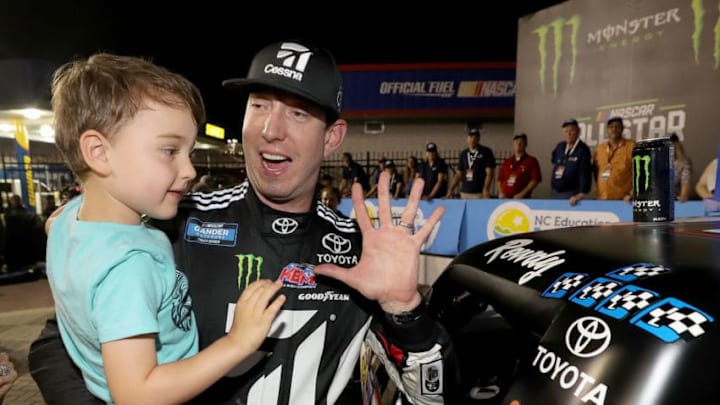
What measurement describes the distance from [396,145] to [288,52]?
17.9 m

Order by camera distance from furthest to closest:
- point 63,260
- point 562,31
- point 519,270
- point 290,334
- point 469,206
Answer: point 562,31 → point 469,206 → point 290,334 → point 519,270 → point 63,260

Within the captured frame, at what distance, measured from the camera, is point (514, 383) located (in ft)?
3.04

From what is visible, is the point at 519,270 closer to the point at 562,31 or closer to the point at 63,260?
the point at 63,260

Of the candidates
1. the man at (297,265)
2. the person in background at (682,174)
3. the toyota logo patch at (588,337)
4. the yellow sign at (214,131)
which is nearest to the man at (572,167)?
the person in background at (682,174)

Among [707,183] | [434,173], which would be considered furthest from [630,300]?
[434,173]

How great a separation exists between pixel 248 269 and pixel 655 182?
166cm

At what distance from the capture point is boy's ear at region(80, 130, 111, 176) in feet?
3.65

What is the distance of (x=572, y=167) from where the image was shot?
7137 millimetres

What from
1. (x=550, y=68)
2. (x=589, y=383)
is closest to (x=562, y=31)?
(x=550, y=68)

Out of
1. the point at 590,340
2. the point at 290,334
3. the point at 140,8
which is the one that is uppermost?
the point at 140,8

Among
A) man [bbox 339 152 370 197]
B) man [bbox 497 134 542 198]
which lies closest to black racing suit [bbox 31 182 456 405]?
man [bbox 497 134 542 198]

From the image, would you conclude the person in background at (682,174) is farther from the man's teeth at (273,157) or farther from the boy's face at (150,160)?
the boy's face at (150,160)

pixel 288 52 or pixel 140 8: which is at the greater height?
pixel 140 8

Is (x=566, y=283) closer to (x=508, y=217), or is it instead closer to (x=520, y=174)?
(x=508, y=217)
